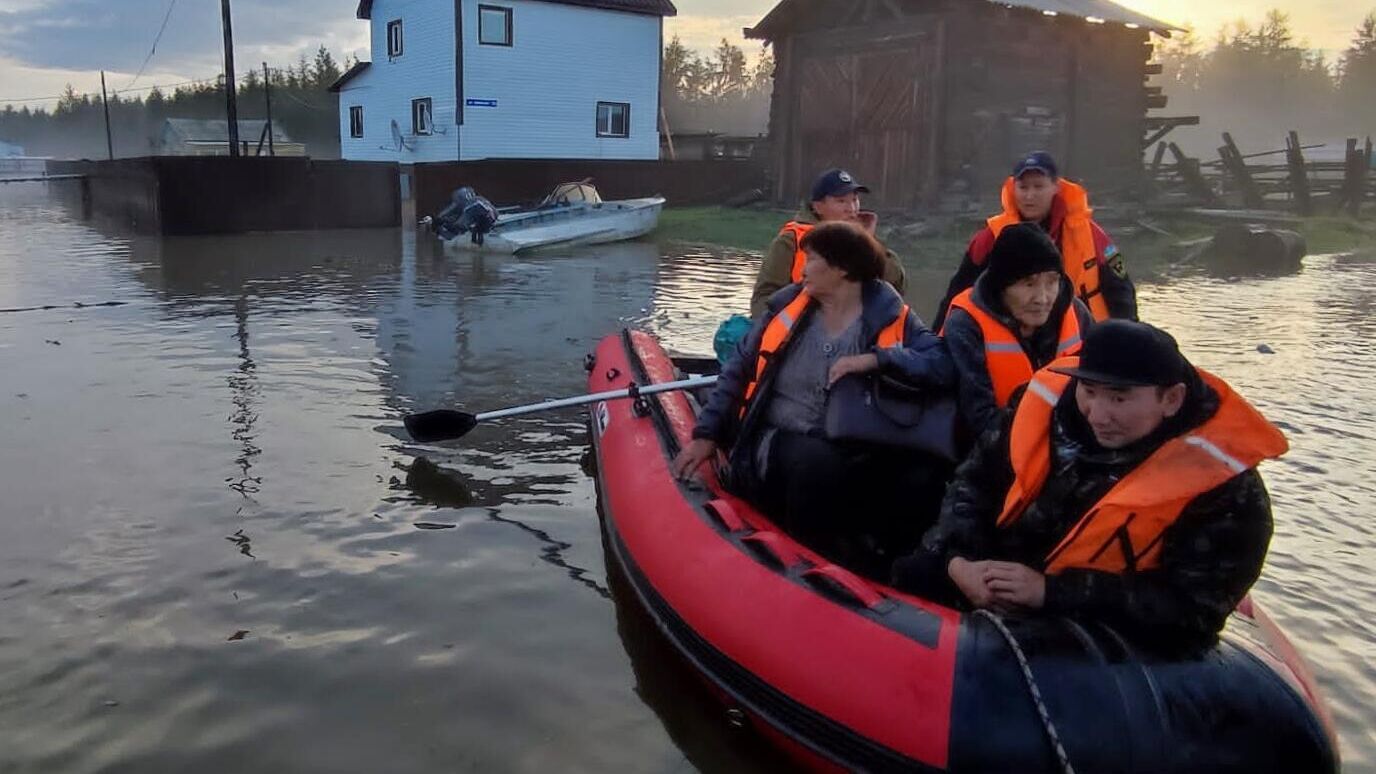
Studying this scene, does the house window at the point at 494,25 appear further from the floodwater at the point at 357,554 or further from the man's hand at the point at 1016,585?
the man's hand at the point at 1016,585

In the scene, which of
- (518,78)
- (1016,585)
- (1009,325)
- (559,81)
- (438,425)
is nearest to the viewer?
(1016,585)

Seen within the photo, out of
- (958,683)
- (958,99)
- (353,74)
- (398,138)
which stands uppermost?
(353,74)

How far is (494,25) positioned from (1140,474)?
88.0 ft

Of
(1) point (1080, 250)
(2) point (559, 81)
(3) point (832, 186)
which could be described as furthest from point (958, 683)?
(2) point (559, 81)

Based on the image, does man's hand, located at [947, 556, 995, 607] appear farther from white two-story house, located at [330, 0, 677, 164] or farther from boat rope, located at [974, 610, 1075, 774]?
white two-story house, located at [330, 0, 677, 164]

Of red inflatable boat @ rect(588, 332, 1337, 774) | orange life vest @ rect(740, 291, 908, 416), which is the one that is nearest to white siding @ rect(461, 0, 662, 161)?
orange life vest @ rect(740, 291, 908, 416)

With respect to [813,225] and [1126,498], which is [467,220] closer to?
[813,225]

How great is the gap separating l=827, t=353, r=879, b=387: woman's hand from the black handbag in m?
0.04

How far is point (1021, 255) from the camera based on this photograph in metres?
3.71

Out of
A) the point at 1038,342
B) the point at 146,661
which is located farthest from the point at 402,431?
the point at 1038,342

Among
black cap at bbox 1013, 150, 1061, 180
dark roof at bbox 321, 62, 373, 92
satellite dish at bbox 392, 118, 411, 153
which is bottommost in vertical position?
black cap at bbox 1013, 150, 1061, 180

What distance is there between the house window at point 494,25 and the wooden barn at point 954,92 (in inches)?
306

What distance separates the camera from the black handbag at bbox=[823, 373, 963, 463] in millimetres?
3777

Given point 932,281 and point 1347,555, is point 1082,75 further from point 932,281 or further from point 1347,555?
point 1347,555
